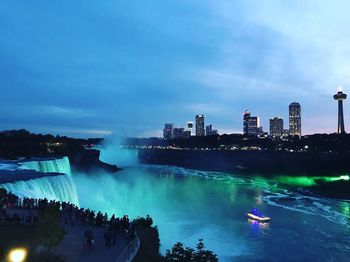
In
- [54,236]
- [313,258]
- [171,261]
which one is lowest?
[313,258]

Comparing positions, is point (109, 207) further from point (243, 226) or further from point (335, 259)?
point (335, 259)

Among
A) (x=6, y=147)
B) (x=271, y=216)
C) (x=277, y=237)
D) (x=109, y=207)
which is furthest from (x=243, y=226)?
(x=6, y=147)

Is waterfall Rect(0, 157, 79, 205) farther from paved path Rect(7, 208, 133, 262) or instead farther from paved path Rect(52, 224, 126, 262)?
paved path Rect(52, 224, 126, 262)

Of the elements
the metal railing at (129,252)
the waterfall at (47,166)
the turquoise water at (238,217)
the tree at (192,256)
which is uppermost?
the waterfall at (47,166)

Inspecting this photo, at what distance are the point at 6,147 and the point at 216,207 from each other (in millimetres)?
43657

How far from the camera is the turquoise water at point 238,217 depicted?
3347cm

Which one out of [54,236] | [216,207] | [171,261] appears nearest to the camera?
[54,236]

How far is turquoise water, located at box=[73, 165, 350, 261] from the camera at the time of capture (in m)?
33.5

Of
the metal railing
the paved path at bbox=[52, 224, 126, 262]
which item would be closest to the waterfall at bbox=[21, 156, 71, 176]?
the paved path at bbox=[52, 224, 126, 262]

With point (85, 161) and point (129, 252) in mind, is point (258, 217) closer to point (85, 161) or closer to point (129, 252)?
point (129, 252)

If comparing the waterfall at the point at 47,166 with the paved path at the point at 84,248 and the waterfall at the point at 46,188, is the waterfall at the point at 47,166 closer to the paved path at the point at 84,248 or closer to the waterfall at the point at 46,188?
the waterfall at the point at 46,188

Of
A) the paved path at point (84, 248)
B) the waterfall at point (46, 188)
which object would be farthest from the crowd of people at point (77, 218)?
the waterfall at point (46, 188)

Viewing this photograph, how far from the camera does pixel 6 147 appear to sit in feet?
248

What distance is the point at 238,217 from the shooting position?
46844mm
